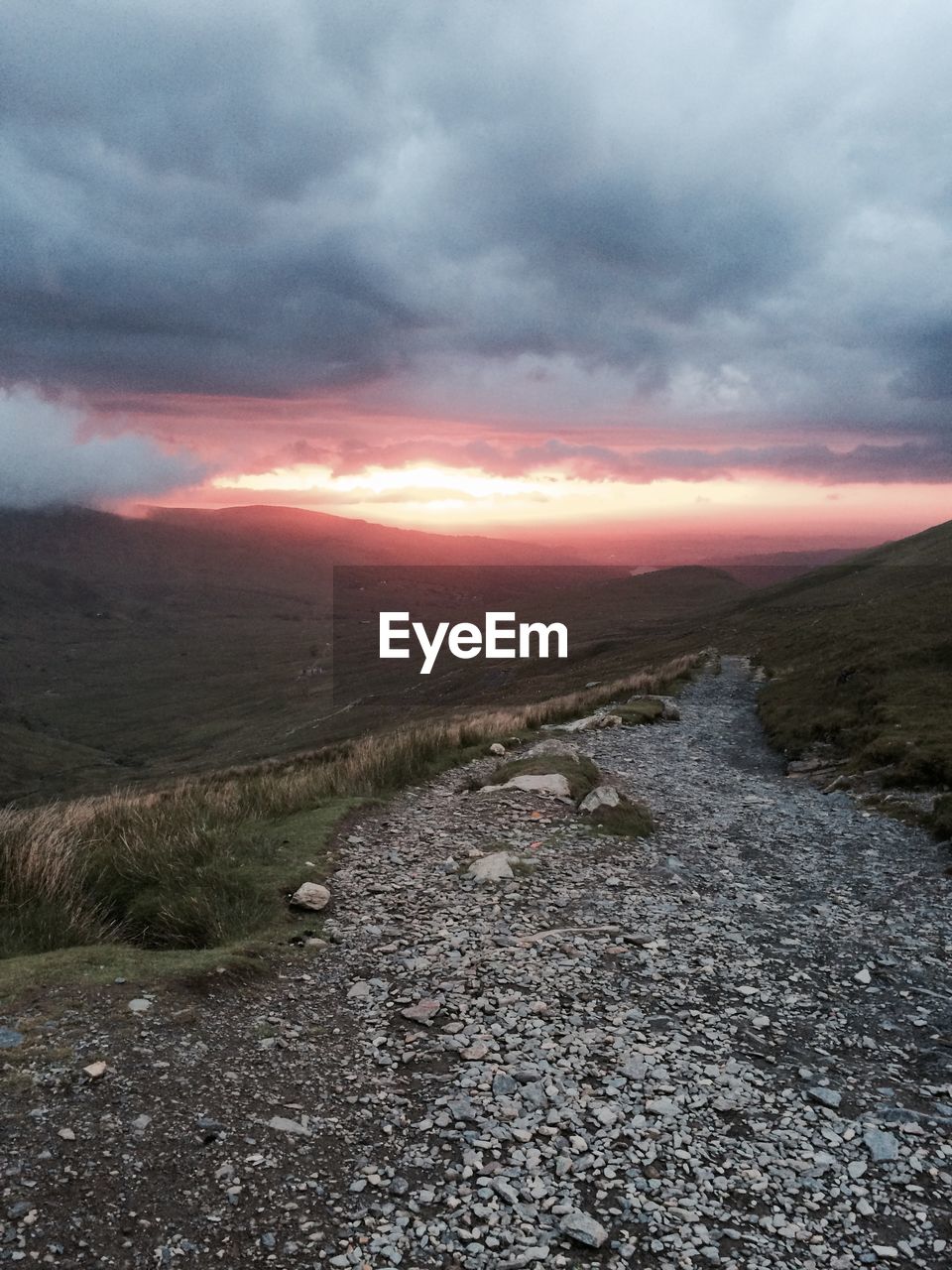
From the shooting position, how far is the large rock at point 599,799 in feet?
53.2

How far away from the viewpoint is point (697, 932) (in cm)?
1127

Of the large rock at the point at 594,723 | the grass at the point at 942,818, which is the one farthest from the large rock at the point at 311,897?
the large rock at the point at 594,723

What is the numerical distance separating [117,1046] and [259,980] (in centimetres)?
197

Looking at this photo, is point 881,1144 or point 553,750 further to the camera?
point 553,750

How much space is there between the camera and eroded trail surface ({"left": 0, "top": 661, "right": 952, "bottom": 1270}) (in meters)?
5.59

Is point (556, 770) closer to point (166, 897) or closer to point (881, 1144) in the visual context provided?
point (166, 897)

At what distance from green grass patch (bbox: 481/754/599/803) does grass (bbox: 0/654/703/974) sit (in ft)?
10.7

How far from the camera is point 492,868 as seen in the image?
41.2 feet

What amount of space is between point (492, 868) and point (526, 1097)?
540cm

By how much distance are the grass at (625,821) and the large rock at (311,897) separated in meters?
6.19

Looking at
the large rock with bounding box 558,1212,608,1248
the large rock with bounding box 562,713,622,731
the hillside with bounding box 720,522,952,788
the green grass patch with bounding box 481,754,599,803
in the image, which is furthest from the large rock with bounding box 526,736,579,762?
the large rock with bounding box 558,1212,608,1248

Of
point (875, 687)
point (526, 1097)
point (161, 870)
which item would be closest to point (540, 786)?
point (161, 870)

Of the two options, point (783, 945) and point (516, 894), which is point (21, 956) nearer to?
point (516, 894)

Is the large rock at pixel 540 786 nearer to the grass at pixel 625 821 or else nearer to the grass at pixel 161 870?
the grass at pixel 625 821
